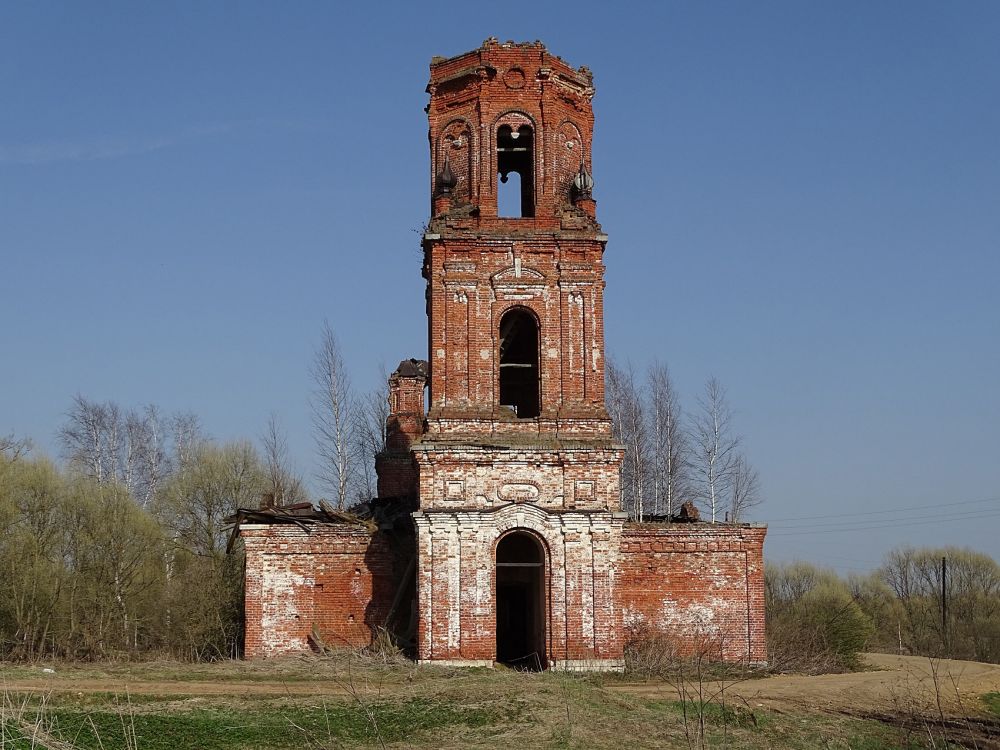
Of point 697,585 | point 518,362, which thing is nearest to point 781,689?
point 697,585

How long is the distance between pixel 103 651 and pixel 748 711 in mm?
15778

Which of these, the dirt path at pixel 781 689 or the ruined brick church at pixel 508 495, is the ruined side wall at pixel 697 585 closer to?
the ruined brick church at pixel 508 495

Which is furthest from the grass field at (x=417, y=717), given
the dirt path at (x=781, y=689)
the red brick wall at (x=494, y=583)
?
the red brick wall at (x=494, y=583)

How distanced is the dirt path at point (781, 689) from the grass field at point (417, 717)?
76mm

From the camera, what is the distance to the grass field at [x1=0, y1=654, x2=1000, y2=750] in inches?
504

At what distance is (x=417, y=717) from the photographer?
1423 cm

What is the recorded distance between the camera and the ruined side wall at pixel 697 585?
72.3ft

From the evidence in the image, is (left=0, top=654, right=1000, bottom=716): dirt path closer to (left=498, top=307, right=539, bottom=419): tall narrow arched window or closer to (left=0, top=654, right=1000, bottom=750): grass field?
(left=0, top=654, right=1000, bottom=750): grass field

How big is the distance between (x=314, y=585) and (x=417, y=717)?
27.6 ft

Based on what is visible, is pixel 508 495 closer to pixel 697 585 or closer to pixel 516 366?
pixel 516 366

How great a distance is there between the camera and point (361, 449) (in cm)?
4175

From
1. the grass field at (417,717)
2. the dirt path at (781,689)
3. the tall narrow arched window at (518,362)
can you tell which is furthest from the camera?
the tall narrow arched window at (518,362)

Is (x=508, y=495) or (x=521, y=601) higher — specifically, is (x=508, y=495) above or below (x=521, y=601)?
above

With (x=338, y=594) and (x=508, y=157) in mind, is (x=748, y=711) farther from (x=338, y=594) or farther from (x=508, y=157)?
(x=508, y=157)
